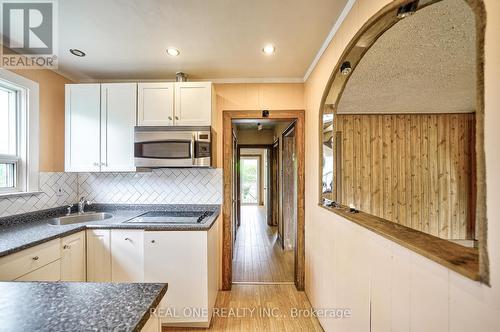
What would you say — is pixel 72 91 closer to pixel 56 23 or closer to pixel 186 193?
pixel 56 23

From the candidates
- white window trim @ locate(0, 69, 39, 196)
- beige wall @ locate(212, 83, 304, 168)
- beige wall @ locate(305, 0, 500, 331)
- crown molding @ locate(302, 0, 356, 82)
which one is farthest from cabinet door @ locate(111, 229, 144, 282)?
crown molding @ locate(302, 0, 356, 82)

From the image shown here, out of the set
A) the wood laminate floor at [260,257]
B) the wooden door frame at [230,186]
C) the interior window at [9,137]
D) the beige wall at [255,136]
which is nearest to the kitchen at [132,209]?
the wooden door frame at [230,186]

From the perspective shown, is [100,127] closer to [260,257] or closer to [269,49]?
[269,49]

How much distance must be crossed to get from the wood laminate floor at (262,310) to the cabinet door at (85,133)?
6.05 ft

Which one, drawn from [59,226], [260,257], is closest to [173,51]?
[59,226]

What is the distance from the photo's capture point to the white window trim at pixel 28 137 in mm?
2070

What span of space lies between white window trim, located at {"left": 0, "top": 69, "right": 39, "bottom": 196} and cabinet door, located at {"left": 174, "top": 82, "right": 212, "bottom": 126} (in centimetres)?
137

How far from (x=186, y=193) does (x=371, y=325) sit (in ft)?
6.84

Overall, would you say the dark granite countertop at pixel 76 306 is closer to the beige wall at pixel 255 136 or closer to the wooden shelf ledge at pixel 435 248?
the wooden shelf ledge at pixel 435 248

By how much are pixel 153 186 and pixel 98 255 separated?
2.90 ft

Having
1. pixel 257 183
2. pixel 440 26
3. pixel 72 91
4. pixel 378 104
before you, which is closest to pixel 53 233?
pixel 72 91

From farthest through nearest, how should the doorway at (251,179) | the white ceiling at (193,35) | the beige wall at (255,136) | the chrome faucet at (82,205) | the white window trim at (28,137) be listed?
the doorway at (251,179) → the beige wall at (255,136) → the chrome faucet at (82,205) → the white window trim at (28,137) → the white ceiling at (193,35)

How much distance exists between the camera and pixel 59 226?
192 centimetres

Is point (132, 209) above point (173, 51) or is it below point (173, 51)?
below
